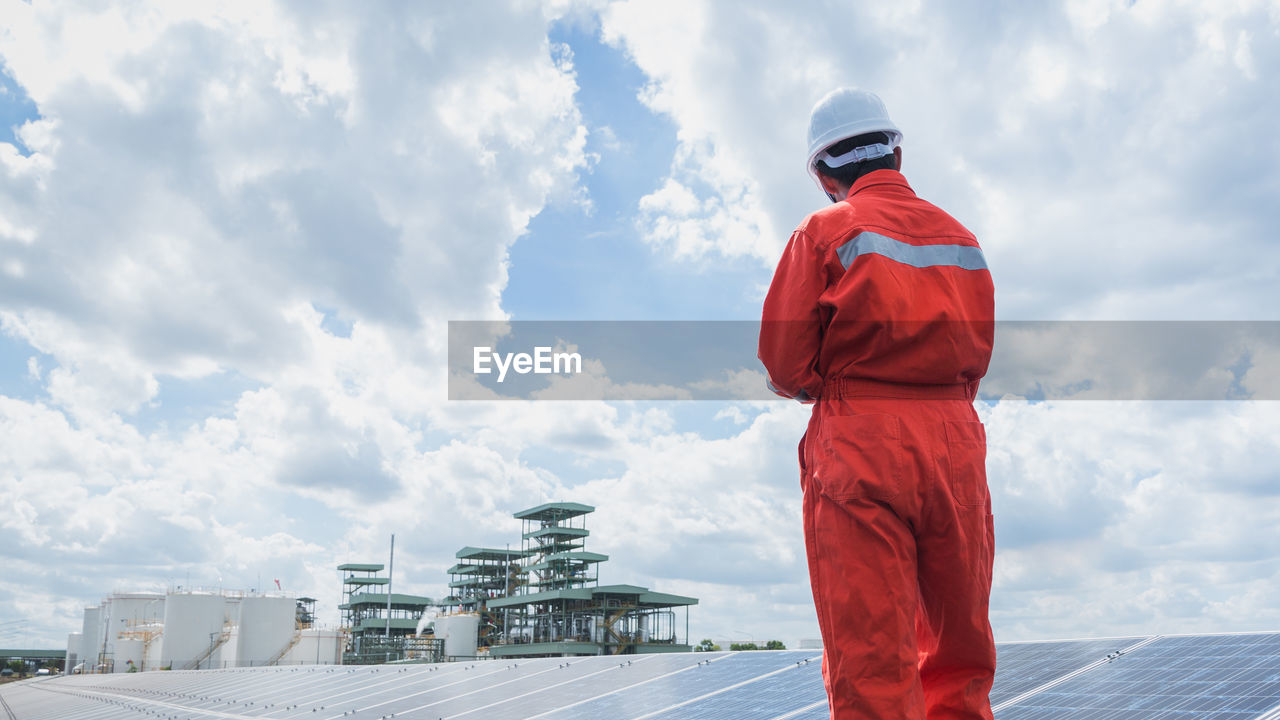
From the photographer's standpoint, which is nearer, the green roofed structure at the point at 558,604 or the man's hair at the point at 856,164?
the man's hair at the point at 856,164

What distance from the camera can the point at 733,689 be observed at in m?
6.45

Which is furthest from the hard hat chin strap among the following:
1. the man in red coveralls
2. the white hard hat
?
the man in red coveralls

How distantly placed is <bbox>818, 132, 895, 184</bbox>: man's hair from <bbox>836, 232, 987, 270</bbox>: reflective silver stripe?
37cm

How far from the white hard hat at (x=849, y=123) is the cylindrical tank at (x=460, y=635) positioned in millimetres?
49389

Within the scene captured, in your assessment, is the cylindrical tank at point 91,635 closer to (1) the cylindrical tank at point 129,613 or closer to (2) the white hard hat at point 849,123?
(1) the cylindrical tank at point 129,613

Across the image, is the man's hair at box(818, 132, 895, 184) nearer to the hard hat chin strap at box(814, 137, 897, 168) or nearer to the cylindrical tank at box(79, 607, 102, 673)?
the hard hat chin strap at box(814, 137, 897, 168)

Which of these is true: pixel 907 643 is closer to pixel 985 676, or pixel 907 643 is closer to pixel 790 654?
pixel 985 676

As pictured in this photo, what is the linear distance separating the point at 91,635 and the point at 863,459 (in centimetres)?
6969

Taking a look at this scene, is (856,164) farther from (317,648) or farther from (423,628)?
(423,628)

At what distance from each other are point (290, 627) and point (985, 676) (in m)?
50.4

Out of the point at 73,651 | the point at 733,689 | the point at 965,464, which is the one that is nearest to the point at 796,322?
the point at 965,464

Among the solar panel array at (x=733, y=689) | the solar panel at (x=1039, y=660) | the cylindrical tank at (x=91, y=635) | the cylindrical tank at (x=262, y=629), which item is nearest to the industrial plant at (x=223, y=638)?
the cylindrical tank at (x=262, y=629)

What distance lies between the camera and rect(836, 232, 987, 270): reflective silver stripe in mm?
2242

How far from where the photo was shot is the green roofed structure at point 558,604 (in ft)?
148
